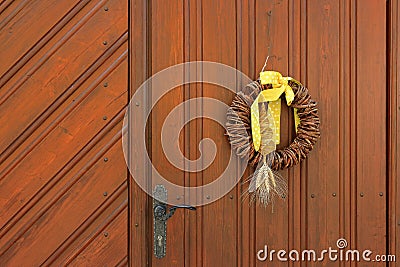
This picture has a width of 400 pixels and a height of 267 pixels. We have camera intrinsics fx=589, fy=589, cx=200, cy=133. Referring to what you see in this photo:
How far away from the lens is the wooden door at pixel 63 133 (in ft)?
6.97

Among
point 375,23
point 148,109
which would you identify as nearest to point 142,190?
point 148,109

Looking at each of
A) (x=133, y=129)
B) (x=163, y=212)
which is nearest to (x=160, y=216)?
(x=163, y=212)

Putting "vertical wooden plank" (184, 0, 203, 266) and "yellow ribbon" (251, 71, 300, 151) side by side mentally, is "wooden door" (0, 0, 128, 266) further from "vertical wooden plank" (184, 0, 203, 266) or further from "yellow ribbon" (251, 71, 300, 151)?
"yellow ribbon" (251, 71, 300, 151)

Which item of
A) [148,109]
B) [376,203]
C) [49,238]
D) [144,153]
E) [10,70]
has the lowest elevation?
[49,238]

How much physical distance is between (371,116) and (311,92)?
237 mm

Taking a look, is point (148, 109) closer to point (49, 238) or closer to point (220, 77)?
point (220, 77)

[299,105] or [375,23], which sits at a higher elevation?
[375,23]

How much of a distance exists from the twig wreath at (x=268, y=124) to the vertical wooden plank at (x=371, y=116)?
0.64 ft

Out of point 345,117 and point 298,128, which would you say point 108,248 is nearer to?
point 298,128

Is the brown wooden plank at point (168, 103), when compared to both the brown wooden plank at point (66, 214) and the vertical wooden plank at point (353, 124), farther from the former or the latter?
the vertical wooden plank at point (353, 124)

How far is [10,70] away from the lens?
2.12 meters

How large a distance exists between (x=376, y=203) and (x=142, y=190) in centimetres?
86

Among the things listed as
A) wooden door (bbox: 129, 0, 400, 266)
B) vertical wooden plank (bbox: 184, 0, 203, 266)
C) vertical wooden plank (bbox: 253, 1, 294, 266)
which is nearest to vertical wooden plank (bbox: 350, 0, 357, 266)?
wooden door (bbox: 129, 0, 400, 266)

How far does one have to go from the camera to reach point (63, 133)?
2135 millimetres
